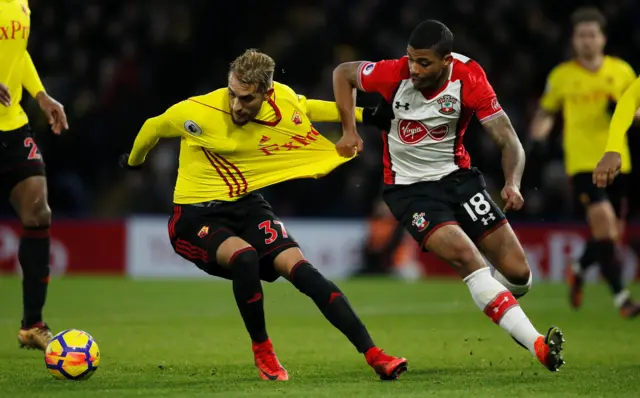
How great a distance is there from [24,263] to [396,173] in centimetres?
260

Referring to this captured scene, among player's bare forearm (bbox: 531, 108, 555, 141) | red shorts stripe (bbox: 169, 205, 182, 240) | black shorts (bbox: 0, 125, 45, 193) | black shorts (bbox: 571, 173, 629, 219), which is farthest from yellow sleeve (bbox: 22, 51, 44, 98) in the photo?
black shorts (bbox: 571, 173, 629, 219)

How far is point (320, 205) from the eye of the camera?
661 inches

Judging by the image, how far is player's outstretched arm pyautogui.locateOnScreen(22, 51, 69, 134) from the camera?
24.6 ft

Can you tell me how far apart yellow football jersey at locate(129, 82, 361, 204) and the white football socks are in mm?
1116

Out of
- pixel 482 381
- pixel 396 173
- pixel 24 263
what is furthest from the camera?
pixel 24 263

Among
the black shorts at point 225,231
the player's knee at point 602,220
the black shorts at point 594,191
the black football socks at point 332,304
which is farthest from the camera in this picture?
the black shorts at point 594,191

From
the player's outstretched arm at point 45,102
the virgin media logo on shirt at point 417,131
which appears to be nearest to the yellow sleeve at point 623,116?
the virgin media logo on shirt at point 417,131

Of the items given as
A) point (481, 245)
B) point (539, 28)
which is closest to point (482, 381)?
point (481, 245)

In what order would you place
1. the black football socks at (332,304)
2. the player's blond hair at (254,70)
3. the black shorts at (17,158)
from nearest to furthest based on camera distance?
the black football socks at (332,304), the player's blond hair at (254,70), the black shorts at (17,158)

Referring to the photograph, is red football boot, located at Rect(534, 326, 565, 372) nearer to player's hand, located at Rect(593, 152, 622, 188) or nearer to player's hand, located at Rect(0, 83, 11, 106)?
player's hand, located at Rect(593, 152, 622, 188)

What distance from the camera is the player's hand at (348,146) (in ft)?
20.8

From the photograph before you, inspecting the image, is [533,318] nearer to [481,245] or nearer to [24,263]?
[481,245]

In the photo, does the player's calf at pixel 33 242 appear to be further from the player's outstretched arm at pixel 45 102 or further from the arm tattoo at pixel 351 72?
the arm tattoo at pixel 351 72

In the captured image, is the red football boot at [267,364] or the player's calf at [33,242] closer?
the red football boot at [267,364]
